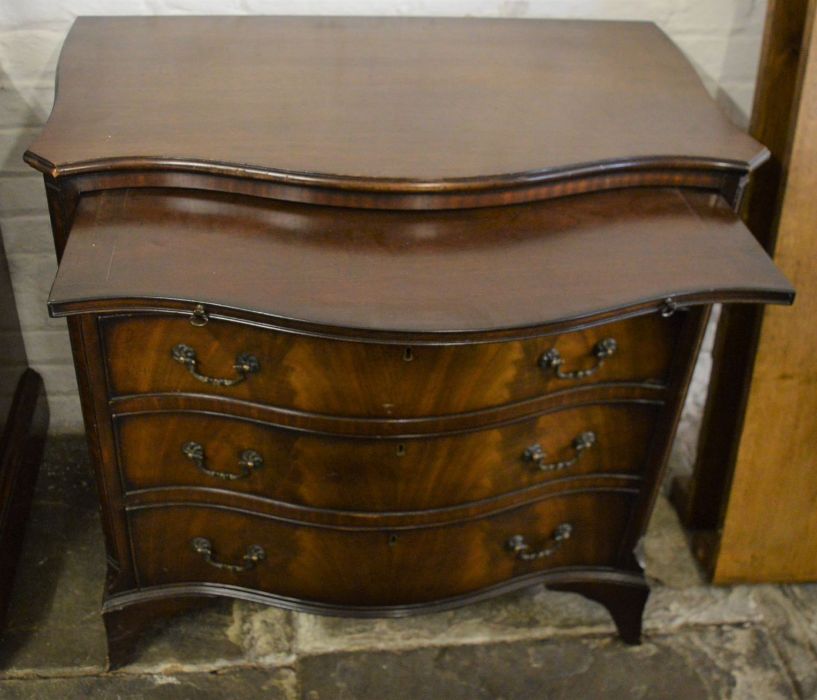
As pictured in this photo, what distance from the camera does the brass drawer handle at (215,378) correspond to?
53.0 inches

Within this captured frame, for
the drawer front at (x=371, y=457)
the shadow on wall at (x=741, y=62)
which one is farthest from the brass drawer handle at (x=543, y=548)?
the shadow on wall at (x=741, y=62)

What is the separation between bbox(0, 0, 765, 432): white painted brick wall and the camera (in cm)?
180

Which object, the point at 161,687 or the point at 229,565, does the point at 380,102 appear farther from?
the point at 161,687

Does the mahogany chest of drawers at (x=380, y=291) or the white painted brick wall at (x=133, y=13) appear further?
the white painted brick wall at (x=133, y=13)

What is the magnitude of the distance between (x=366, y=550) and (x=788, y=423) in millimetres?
839

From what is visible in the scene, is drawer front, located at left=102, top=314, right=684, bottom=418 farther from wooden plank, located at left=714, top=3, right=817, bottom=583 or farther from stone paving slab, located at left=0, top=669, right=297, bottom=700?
stone paving slab, located at left=0, top=669, right=297, bottom=700

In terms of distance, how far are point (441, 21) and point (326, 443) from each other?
2.66 ft

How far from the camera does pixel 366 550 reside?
1.60 metres

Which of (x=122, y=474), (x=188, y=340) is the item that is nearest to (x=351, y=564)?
(x=122, y=474)

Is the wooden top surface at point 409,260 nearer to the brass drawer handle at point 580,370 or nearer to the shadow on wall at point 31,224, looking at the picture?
the brass drawer handle at point 580,370

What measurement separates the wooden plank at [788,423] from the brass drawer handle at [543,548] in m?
0.42

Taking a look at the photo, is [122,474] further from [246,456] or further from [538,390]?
[538,390]

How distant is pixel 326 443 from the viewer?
1450 millimetres

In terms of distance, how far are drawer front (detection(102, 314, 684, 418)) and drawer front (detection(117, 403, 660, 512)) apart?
65 millimetres
